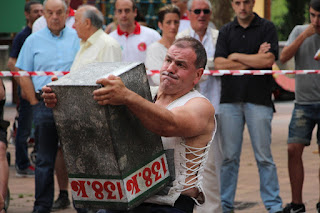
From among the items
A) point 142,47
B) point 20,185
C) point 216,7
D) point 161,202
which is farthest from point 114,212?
point 216,7

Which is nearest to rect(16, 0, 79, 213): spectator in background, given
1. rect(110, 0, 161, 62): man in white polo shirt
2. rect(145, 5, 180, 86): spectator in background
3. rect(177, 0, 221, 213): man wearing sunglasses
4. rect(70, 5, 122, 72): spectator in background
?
rect(70, 5, 122, 72): spectator in background

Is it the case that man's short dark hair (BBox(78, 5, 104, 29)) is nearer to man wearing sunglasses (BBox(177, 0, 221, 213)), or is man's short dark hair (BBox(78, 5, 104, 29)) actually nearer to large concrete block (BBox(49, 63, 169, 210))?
man wearing sunglasses (BBox(177, 0, 221, 213))

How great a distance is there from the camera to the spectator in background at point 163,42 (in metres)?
7.10

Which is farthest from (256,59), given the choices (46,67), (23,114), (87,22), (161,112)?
(23,114)

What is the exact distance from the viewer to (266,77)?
6.90m

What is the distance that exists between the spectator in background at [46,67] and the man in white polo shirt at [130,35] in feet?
2.21

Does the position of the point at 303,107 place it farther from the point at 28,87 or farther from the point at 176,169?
the point at 176,169

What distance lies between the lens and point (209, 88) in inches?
274

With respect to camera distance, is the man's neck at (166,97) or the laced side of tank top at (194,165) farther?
the man's neck at (166,97)

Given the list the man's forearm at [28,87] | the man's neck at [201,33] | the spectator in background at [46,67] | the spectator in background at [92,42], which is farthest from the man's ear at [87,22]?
the man's neck at [201,33]

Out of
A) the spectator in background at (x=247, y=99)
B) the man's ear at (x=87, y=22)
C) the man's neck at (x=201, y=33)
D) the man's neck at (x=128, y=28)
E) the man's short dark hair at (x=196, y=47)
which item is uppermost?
the man's short dark hair at (x=196, y=47)

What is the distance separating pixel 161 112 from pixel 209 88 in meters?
3.49

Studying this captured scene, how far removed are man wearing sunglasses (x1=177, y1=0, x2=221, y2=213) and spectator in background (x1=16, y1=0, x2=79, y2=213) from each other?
126cm

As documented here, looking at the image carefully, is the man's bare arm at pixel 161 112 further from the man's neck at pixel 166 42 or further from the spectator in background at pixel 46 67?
the spectator in background at pixel 46 67
